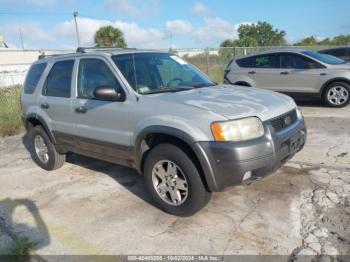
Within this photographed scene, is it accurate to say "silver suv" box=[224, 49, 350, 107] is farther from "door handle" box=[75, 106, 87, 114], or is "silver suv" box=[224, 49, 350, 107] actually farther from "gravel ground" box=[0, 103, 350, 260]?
"door handle" box=[75, 106, 87, 114]

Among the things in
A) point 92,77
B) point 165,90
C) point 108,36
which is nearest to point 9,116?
point 92,77

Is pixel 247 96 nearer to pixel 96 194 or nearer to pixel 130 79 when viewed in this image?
pixel 130 79

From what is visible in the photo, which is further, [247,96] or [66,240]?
[247,96]

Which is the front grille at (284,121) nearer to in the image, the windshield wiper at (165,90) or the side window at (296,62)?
the windshield wiper at (165,90)

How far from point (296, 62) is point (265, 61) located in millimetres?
904

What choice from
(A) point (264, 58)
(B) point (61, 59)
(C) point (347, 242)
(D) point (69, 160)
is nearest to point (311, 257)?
(C) point (347, 242)

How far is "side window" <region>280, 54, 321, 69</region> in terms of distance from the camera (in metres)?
9.65

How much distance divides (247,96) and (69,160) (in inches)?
150

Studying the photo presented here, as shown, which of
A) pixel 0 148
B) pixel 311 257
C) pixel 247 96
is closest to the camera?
pixel 311 257

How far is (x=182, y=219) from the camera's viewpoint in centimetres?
402

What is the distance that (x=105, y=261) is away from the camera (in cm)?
336

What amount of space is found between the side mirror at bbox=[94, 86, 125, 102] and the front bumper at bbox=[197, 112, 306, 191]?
1276 millimetres

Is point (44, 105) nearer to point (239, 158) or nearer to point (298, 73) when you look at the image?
point (239, 158)

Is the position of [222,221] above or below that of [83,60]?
below
